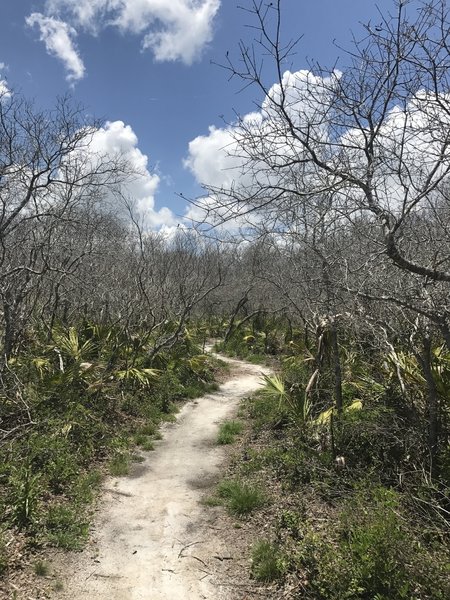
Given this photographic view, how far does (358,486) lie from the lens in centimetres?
504

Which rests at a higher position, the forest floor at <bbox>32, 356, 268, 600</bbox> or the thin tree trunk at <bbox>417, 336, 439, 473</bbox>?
the thin tree trunk at <bbox>417, 336, 439, 473</bbox>

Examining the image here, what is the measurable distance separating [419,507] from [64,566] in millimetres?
3443

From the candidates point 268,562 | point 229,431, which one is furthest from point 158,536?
point 229,431

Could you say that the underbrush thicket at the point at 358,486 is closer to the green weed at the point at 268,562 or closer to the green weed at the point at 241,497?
the green weed at the point at 268,562

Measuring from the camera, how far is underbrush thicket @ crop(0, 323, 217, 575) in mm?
4766

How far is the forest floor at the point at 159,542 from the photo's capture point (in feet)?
12.7

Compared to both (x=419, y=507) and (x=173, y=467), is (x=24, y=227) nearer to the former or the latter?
(x=173, y=467)

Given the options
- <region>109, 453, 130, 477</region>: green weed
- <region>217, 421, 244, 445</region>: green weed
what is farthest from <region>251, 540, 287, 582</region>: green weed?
<region>217, 421, 244, 445</region>: green weed

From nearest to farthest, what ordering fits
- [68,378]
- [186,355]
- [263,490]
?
[263,490]
[68,378]
[186,355]

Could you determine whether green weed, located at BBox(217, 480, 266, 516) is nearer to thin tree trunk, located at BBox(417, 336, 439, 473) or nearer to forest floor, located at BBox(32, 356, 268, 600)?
forest floor, located at BBox(32, 356, 268, 600)

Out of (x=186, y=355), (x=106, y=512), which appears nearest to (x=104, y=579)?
(x=106, y=512)

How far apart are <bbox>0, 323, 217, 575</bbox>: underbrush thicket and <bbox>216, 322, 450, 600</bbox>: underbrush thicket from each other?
2.03 m

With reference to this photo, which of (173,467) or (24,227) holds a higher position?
(24,227)

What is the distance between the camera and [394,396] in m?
6.00
